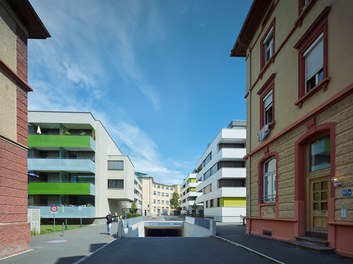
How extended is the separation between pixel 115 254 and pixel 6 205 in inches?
163

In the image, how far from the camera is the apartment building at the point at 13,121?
38.1ft

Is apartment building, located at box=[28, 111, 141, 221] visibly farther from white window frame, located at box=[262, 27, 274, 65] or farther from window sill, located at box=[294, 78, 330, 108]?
window sill, located at box=[294, 78, 330, 108]

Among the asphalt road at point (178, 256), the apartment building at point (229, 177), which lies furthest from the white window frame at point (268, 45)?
the apartment building at point (229, 177)

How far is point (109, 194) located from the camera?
155ft

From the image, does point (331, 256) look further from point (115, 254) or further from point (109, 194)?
point (109, 194)

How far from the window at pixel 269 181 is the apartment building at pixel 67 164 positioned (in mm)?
22857

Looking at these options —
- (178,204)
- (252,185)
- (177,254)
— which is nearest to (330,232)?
(177,254)

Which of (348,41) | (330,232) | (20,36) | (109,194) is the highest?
(20,36)

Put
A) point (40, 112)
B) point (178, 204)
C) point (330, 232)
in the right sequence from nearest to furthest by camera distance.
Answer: point (330, 232) < point (40, 112) < point (178, 204)

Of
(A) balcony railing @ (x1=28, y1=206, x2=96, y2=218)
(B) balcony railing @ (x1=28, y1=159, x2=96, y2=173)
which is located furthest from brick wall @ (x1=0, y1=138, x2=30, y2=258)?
(B) balcony railing @ (x1=28, y1=159, x2=96, y2=173)

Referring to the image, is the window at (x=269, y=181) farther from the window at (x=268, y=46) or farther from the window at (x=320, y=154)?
the window at (x=268, y=46)

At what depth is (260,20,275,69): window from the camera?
16.8m

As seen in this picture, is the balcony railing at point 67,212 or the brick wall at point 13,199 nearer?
the brick wall at point 13,199

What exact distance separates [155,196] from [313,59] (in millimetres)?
120464
